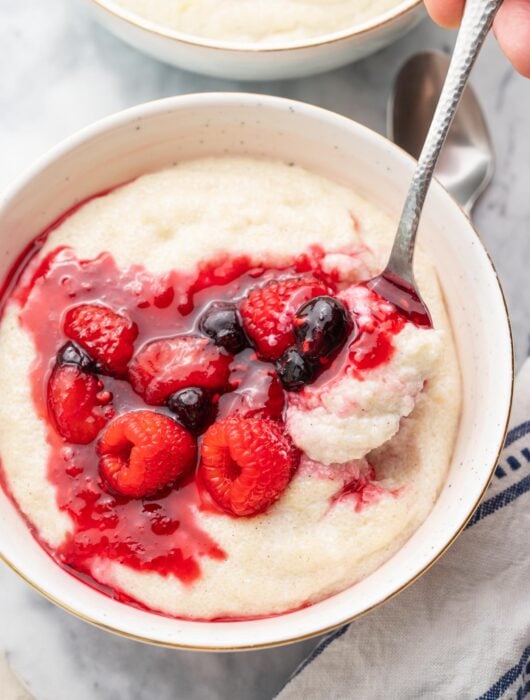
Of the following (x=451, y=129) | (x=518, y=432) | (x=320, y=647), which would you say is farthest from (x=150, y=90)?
(x=320, y=647)

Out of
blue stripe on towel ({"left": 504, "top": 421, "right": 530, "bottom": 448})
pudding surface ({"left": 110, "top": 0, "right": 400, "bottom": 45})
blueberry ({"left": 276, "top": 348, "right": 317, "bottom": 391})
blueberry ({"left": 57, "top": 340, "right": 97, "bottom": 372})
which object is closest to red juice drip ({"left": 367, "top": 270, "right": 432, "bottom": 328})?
blueberry ({"left": 276, "top": 348, "right": 317, "bottom": 391})

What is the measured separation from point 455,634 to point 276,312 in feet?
3.57

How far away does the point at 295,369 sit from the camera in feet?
7.03

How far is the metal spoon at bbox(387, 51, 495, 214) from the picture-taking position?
9.21 feet

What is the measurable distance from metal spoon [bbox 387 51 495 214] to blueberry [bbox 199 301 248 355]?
93 centimetres

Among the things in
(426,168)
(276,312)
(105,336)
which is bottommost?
(105,336)

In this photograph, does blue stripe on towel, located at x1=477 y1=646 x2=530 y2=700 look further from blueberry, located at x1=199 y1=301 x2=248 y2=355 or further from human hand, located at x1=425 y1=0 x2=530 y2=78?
human hand, located at x1=425 y1=0 x2=530 y2=78

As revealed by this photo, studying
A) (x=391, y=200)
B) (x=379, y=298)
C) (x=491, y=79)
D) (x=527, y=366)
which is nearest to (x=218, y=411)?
(x=379, y=298)

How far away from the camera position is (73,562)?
2207 millimetres

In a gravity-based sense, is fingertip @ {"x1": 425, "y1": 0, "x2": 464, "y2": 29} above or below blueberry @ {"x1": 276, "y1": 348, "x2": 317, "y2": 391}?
above

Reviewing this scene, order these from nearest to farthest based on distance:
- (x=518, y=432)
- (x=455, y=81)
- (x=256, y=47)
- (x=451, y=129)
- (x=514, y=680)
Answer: (x=455, y=81) → (x=256, y=47) → (x=514, y=680) → (x=518, y=432) → (x=451, y=129)

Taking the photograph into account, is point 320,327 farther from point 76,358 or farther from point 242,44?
point 242,44

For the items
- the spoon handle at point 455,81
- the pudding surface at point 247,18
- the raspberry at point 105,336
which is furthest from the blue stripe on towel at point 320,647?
the pudding surface at point 247,18

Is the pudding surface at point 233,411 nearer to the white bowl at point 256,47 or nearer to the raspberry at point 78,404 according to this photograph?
the raspberry at point 78,404
